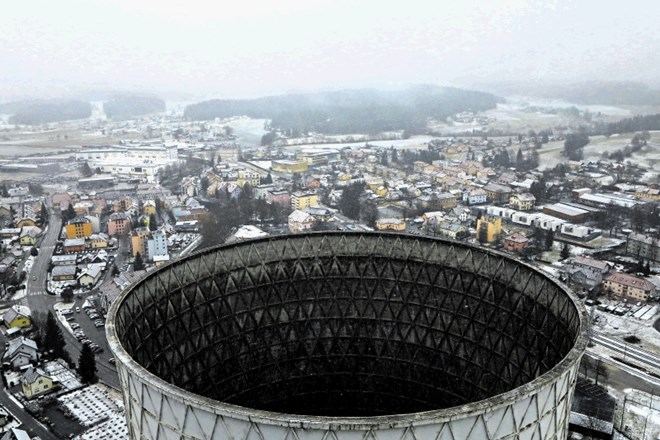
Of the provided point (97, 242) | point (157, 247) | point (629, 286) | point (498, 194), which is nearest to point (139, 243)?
point (157, 247)

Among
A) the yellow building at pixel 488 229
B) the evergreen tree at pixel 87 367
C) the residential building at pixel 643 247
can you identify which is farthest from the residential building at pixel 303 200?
the evergreen tree at pixel 87 367

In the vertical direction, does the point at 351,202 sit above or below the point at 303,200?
below

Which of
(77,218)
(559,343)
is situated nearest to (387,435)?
(559,343)

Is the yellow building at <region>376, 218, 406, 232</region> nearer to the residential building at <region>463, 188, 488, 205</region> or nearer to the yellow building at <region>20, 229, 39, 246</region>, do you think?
the residential building at <region>463, 188, 488, 205</region>

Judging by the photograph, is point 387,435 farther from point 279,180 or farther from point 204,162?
point 204,162

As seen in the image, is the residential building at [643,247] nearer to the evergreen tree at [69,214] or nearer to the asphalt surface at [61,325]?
the asphalt surface at [61,325]

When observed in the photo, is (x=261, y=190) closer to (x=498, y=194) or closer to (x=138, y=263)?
(x=138, y=263)
